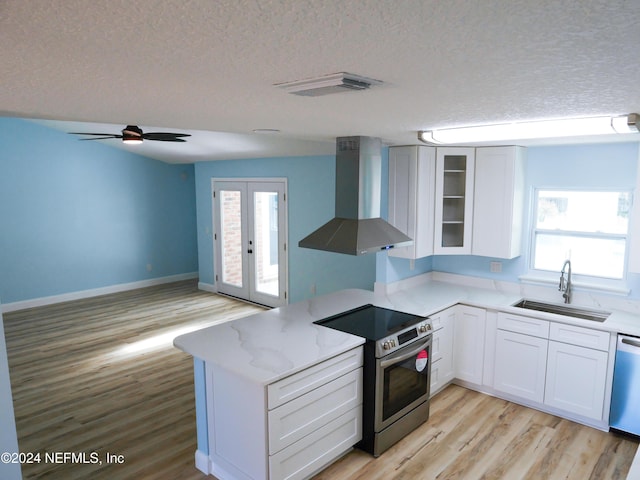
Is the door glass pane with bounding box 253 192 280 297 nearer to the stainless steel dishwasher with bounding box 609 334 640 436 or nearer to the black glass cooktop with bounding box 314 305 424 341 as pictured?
the black glass cooktop with bounding box 314 305 424 341

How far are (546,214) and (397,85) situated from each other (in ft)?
11.0

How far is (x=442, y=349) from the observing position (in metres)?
3.87

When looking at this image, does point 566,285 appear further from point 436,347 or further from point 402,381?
point 402,381

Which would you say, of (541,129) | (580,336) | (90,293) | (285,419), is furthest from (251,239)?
(541,129)

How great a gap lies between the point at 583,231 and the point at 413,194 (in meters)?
1.58

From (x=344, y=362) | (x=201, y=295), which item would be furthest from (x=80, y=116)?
(x=201, y=295)

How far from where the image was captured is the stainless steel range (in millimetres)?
2986

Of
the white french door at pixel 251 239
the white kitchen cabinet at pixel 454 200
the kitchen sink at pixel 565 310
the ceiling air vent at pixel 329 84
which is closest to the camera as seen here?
the ceiling air vent at pixel 329 84

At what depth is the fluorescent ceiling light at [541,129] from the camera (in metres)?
2.22

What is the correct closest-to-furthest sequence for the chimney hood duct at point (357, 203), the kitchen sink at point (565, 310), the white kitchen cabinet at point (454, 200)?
the chimney hood duct at point (357, 203) → the kitchen sink at point (565, 310) → the white kitchen cabinet at point (454, 200)

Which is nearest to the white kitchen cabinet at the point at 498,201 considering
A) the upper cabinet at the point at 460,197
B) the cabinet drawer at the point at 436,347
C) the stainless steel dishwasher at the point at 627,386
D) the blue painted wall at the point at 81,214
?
the upper cabinet at the point at 460,197

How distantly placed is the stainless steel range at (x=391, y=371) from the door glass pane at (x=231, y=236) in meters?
3.82

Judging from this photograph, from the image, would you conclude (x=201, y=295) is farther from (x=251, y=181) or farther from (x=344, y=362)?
(x=344, y=362)

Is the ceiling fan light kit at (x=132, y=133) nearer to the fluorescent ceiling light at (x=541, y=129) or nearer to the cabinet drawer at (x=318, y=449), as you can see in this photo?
the fluorescent ceiling light at (x=541, y=129)
